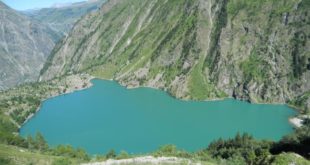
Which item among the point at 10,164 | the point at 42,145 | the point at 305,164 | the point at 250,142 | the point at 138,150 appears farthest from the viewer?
the point at 138,150

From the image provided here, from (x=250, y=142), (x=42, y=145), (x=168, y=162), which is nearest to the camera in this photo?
(x=168, y=162)

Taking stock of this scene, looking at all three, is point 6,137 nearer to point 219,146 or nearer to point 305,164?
point 219,146

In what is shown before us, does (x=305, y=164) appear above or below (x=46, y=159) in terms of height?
above

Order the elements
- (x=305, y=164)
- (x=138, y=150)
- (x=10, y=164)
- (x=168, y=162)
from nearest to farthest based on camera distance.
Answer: (x=305, y=164), (x=168, y=162), (x=10, y=164), (x=138, y=150)

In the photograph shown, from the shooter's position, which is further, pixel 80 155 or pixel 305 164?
pixel 80 155

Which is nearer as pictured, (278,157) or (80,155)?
(278,157)

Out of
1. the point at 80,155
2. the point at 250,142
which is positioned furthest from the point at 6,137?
the point at 250,142

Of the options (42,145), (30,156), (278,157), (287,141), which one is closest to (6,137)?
(42,145)

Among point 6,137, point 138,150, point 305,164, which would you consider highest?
point 305,164

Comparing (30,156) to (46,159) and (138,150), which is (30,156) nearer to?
(46,159)
